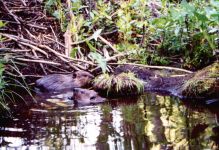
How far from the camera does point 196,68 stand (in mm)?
5566

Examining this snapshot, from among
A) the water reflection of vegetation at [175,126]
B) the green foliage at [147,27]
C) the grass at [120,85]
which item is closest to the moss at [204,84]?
the water reflection of vegetation at [175,126]

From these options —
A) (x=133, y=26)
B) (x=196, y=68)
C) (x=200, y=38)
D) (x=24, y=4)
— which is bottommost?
(x=196, y=68)

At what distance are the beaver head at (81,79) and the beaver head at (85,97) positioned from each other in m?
0.61

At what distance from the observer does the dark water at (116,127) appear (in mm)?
2795

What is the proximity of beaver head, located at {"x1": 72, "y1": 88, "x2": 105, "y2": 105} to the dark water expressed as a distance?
19 centimetres

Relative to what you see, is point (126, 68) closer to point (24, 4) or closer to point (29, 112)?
point (29, 112)

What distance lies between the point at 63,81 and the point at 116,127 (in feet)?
6.72

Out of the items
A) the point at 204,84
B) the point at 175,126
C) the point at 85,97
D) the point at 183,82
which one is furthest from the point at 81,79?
the point at 175,126

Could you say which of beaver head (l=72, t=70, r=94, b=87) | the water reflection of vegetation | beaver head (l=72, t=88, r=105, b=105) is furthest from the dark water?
beaver head (l=72, t=70, r=94, b=87)

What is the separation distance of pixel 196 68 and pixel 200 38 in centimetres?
40

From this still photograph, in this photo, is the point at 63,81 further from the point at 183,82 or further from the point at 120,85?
the point at 183,82

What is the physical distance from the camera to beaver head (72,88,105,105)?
4.37 m

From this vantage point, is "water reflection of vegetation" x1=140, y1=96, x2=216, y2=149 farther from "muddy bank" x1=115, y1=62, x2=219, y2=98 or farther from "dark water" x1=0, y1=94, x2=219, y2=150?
"muddy bank" x1=115, y1=62, x2=219, y2=98

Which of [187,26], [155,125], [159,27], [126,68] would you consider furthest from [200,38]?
[155,125]
